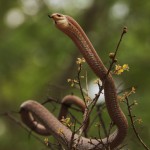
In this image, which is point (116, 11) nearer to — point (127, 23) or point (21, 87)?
point (127, 23)

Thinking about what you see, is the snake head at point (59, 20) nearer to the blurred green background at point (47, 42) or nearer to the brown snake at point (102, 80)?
the brown snake at point (102, 80)

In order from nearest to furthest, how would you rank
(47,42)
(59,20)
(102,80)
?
(59,20), (102,80), (47,42)

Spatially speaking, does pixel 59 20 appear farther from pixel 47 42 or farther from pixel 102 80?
pixel 47 42

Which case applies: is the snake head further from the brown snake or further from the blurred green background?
the blurred green background

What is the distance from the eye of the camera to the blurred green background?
10375 mm

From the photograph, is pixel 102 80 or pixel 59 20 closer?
pixel 59 20

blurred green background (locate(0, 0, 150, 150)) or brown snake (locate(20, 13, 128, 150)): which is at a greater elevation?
blurred green background (locate(0, 0, 150, 150))

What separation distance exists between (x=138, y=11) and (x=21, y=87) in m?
3.24

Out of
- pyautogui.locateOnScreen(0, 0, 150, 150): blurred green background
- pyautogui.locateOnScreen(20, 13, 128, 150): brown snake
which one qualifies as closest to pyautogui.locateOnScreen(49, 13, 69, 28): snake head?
pyautogui.locateOnScreen(20, 13, 128, 150): brown snake

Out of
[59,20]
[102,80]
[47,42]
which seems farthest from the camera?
[47,42]

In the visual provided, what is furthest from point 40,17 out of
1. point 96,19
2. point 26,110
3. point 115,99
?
point 115,99

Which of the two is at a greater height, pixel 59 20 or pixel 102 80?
pixel 59 20

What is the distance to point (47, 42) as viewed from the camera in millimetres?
11406

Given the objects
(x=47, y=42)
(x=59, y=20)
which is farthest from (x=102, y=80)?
(x=47, y=42)
